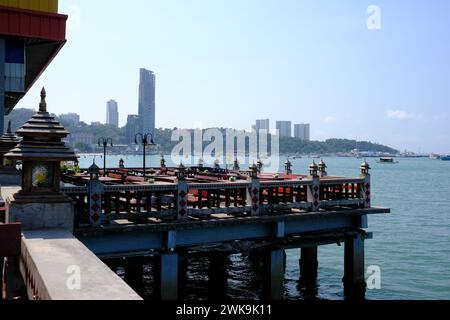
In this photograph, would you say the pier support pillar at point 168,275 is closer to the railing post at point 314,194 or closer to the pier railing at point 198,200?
the pier railing at point 198,200

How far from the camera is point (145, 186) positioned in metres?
13.0

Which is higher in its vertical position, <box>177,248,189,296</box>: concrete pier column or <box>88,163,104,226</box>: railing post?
<box>88,163,104,226</box>: railing post

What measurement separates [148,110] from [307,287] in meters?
101

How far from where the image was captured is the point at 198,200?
14.7m

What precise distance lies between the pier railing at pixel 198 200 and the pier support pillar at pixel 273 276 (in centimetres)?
137

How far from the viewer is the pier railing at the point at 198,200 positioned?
12.5 meters

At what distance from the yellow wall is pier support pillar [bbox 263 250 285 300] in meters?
14.6

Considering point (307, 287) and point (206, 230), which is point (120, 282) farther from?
point (307, 287)

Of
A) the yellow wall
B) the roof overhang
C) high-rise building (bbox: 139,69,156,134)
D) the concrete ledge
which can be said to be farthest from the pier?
high-rise building (bbox: 139,69,156,134)

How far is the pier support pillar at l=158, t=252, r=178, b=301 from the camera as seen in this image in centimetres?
1331

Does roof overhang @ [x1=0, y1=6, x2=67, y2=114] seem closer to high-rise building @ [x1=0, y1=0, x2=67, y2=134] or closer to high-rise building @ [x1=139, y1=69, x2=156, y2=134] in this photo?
high-rise building @ [x1=0, y1=0, x2=67, y2=134]

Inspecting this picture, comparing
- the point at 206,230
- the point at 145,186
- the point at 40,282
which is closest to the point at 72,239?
the point at 40,282

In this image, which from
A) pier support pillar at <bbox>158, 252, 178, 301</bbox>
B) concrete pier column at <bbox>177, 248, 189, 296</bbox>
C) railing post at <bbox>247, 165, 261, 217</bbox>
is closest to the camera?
pier support pillar at <bbox>158, 252, 178, 301</bbox>

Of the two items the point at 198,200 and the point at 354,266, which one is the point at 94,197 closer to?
the point at 198,200
